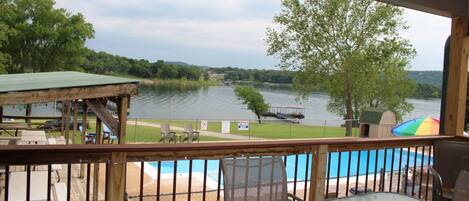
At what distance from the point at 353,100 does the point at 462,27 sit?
22707 millimetres

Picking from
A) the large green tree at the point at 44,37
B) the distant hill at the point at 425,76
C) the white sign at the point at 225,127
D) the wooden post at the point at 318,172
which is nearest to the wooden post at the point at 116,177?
the wooden post at the point at 318,172

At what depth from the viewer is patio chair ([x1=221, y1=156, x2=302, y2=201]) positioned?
2428 mm

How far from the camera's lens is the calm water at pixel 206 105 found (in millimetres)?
30812

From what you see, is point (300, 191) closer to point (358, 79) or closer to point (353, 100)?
point (358, 79)

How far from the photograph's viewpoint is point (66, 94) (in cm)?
705

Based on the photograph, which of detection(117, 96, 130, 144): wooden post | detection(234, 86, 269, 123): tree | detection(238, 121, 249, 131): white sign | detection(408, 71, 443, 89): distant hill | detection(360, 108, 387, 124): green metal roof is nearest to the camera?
detection(117, 96, 130, 144): wooden post

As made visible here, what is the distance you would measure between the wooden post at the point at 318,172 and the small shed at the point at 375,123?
1812 centimetres

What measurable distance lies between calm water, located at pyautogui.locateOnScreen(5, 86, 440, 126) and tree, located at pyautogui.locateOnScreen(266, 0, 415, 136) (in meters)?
3.57

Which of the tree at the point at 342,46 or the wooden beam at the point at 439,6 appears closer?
the wooden beam at the point at 439,6

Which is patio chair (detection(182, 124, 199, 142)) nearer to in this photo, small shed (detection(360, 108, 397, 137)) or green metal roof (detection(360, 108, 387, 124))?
small shed (detection(360, 108, 397, 137))

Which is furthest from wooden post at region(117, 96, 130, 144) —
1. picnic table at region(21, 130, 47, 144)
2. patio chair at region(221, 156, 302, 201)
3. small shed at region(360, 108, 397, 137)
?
small shed at region(360, 108, 397, 137)

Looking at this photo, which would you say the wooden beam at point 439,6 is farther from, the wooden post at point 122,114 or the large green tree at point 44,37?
the large green tree at point 44,37

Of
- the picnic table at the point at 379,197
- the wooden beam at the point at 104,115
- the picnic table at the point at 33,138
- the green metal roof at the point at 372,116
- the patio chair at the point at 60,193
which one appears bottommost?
the patio chair at the point at 60,193

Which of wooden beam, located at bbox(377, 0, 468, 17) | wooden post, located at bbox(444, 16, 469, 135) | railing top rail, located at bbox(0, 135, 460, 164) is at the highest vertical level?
wooden beam, located at bbox(377, 0, 468, 17)
